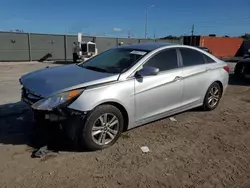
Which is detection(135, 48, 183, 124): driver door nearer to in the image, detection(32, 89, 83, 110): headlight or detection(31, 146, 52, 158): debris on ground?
detection(32, 89, 83, 110): headlight

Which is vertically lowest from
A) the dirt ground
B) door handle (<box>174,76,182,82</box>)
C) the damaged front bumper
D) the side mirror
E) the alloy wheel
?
the dirt ground

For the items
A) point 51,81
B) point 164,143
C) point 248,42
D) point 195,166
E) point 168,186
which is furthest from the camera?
point 248,42

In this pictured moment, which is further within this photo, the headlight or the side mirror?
the side mirror

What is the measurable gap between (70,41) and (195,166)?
26031 millimetres

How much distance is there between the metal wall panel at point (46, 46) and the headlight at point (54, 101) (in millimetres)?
23884

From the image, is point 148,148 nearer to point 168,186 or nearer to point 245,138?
point 168,186

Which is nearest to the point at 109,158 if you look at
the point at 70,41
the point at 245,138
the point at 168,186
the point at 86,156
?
the point at 86,156

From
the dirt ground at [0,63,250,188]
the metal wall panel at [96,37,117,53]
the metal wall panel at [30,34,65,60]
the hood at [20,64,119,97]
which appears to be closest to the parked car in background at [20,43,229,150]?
the hood at [20,64,119,97]

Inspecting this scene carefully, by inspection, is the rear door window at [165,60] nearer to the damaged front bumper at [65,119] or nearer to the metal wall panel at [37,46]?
the damaged front bumper at [65,119]

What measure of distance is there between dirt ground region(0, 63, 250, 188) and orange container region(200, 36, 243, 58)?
34870 millimetres

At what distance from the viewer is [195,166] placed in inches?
136

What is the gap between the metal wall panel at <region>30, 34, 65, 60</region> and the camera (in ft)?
84.2

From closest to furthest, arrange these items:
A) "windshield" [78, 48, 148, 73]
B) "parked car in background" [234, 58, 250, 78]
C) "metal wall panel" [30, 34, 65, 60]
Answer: "windshield" [78, 48, 148, 73], "parked car in background" [234, 58, 250, 78], "metal wall panel" [30, 34, 65, 60]

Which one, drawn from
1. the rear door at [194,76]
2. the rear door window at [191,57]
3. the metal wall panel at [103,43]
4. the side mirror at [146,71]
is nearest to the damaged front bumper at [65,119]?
the side mirror at [146,71]
